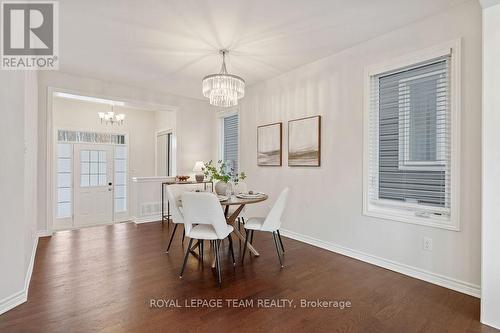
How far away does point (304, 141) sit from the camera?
12.9 feet

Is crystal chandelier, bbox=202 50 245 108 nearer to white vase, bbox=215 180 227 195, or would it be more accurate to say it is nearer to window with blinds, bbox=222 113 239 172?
white vase, bbox=215 180 227 195

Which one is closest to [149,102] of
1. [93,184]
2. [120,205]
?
[93,184]

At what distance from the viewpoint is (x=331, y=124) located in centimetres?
359

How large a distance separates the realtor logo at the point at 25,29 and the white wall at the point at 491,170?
371 centimetres

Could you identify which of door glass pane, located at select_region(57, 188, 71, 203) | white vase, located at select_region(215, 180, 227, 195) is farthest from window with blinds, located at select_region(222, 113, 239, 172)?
door glass pane, located at select_region(57, 188, 71, 203)

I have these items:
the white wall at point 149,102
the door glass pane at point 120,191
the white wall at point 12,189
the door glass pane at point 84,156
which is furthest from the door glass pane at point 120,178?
the white wall at point 12,189

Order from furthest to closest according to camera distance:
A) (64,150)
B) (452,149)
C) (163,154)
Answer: (163,154) → (64,150) → (452,149)

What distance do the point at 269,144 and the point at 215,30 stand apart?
2146 mm

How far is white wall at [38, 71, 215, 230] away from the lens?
4.16 metres

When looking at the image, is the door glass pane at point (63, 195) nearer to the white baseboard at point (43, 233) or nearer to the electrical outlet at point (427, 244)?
the white baseboard at point (43, 233)

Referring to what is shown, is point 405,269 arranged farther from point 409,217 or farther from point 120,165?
point 120,165

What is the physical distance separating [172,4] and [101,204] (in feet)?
18.3

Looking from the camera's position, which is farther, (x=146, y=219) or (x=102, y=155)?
(x=102, y=155)

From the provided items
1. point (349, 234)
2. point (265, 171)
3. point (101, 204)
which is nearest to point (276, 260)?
point (349, 234)
